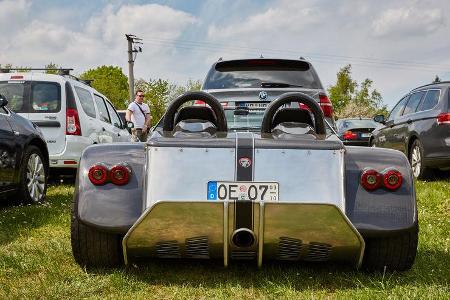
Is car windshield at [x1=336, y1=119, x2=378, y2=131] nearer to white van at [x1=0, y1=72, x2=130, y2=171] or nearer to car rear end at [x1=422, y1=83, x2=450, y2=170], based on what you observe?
car rear end at [x1=422, y1=83, x2=450, y2=170]

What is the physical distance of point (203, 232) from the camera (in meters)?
3.27

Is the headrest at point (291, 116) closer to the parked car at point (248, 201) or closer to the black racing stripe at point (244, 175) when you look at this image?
the parked car at point (248, 201)

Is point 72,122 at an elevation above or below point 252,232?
above

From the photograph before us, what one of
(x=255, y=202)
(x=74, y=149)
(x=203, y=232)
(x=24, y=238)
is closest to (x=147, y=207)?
(x=203, y=232)

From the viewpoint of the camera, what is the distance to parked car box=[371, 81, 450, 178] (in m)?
8.80

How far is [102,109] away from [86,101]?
1042mm

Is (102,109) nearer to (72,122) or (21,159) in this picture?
(72,122)

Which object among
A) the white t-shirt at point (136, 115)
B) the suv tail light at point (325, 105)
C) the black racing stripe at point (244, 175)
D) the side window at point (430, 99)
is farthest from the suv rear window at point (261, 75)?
the white t-shirt at point (136, 115)

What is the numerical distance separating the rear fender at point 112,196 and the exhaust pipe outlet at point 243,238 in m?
0.54

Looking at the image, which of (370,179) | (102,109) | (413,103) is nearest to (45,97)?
(102,109)

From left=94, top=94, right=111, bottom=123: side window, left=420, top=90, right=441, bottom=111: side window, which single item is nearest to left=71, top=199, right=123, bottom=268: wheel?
left=420, top=90, right=441, bottom=111: side window

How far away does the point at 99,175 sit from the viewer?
11.4 feet

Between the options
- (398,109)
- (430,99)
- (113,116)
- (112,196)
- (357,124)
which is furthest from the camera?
(357,124)

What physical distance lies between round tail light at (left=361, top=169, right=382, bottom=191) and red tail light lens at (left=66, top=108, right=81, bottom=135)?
20.3 ft
